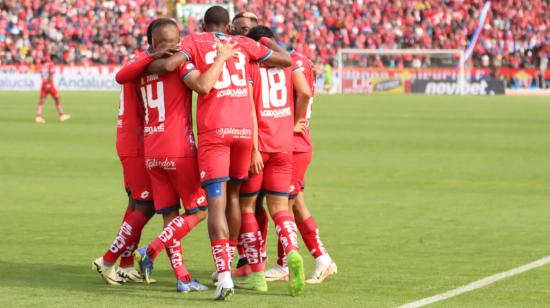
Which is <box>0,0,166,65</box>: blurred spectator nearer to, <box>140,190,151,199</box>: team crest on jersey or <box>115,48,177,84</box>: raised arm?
<box>140,190,151,199</box>: team crest on jersey

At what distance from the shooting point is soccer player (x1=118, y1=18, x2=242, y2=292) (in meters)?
8.52

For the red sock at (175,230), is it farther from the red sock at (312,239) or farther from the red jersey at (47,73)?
the red jersey at (47,73)

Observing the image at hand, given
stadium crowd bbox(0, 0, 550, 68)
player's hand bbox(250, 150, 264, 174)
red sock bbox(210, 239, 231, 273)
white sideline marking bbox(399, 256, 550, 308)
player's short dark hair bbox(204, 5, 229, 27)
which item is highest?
player's short dark hair bbox(204, 5, 229, 27)

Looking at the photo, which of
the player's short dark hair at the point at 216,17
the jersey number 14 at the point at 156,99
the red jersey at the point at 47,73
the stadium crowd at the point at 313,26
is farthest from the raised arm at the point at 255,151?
the stadium crowd at the point at 313,26

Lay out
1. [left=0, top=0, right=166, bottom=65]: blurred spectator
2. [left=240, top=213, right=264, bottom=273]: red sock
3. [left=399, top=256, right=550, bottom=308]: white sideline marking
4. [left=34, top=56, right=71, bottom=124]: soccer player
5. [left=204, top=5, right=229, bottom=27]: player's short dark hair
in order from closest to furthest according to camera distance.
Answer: [left=399, top=256, right=550, bottom=308]: white sideline marking < [left=204, top=5, right=229, bottom=27]: player's short dark hair < [left=240, top=213, right=264, bottom=273]: red sock < [left=34, top=56, right=71, bottom=124]: soccer player < [left=0, top=0, right=166, bottom=65]: blurred spectator

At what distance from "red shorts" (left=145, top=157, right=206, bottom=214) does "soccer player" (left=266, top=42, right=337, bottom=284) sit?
3.18 feet

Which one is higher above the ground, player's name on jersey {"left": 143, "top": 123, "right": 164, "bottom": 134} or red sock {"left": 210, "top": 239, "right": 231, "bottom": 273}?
player's name on jersey {"left": 143, "top": 123, "right": 164, "bottom": 134}

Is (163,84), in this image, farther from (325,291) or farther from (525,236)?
(525,236)

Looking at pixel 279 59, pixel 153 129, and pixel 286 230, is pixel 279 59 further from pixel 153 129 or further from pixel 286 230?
pixel 286 230

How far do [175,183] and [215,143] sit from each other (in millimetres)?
546

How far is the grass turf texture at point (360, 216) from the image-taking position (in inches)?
340

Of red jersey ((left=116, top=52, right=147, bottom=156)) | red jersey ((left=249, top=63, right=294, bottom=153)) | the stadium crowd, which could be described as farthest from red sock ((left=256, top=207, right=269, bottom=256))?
the stadium crowd

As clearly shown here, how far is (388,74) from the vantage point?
5319 centimetres

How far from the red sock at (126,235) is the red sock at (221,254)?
37.7 inches
